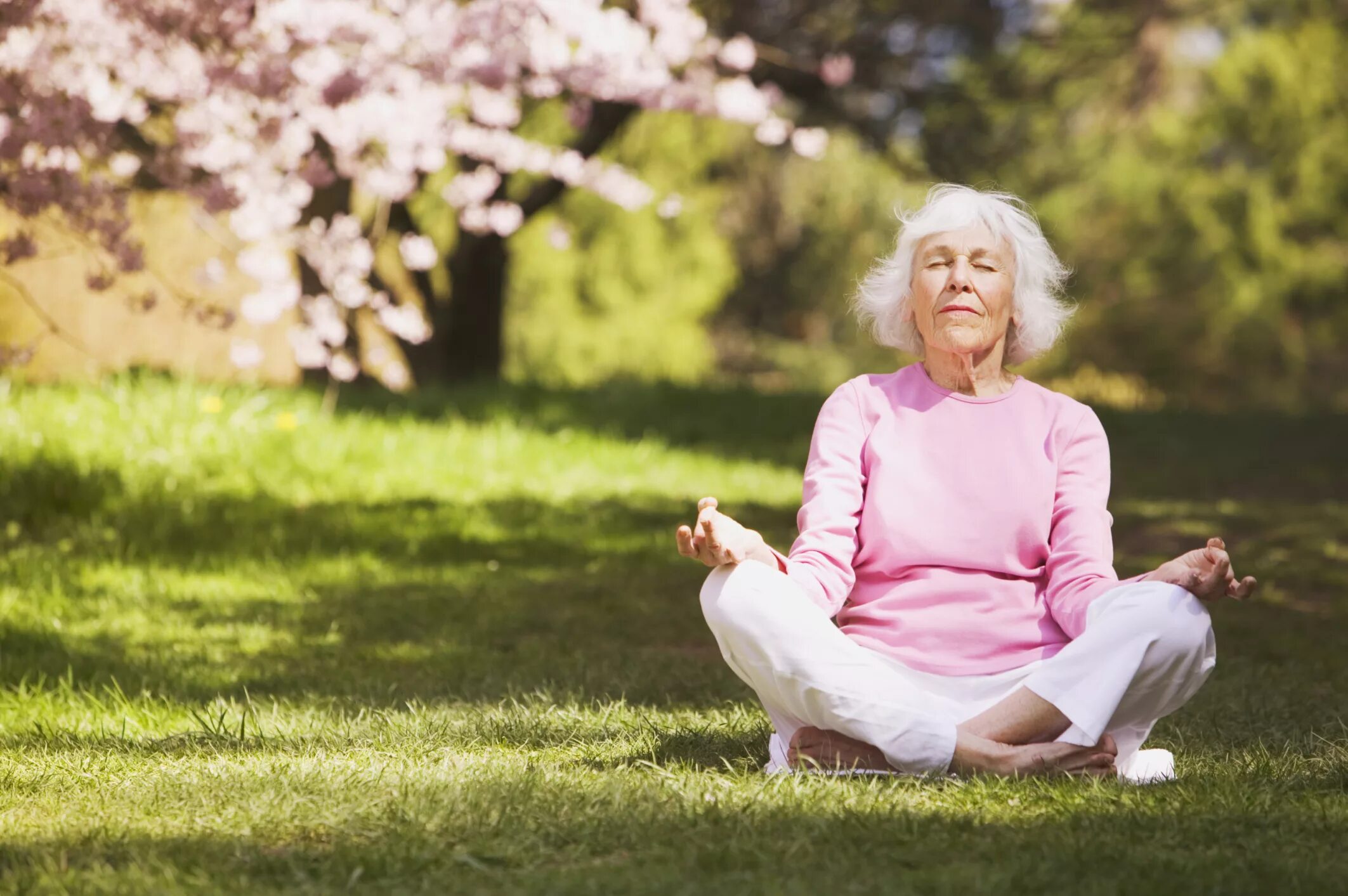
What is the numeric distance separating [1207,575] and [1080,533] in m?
0.39

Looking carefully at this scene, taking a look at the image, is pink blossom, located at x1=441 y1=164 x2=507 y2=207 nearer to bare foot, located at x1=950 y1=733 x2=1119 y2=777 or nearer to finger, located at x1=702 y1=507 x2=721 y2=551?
finger, located at x1=702 y1=507 x2=721 y2=551

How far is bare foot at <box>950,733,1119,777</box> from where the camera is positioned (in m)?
2.96

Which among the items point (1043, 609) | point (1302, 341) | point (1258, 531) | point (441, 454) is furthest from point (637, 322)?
point (1043, 609)

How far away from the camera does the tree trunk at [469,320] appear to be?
527 inches

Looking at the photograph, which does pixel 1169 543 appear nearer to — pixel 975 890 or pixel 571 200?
pixel 975 890

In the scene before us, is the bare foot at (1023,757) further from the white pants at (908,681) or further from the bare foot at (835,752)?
the bare foot at (835,752)

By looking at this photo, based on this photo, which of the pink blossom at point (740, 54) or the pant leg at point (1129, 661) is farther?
the pink blossom at point (740, 54)

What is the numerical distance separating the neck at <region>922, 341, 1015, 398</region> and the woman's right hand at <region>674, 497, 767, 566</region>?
0.68 m

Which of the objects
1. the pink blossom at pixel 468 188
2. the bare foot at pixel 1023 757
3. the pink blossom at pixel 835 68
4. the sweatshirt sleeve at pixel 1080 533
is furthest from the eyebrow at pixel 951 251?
the pink blossom at pixel 835 68

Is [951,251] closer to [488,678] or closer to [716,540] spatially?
[716,540]

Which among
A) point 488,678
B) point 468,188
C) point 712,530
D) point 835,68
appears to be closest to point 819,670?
point 712,530

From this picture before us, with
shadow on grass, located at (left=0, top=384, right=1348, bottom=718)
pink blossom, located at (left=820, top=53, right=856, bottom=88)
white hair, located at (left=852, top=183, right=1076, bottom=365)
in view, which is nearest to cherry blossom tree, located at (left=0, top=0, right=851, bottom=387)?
shadow on grass, located at (left=0, top=384, right=1348, bottom=718)

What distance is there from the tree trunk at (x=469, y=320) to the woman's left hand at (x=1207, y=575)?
1074 centimetres

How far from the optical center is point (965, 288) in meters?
3.27
